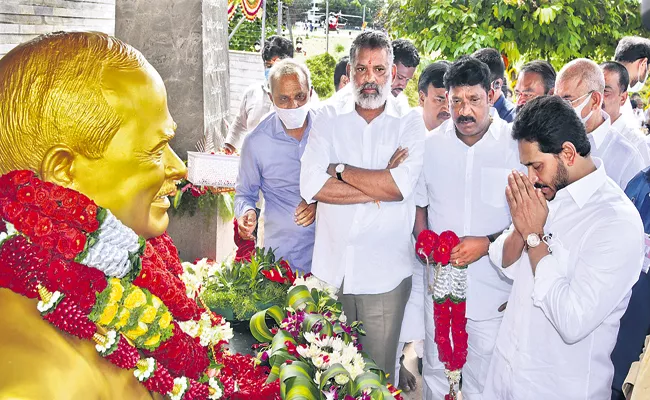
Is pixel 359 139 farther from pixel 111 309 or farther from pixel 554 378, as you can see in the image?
pixel 111 309

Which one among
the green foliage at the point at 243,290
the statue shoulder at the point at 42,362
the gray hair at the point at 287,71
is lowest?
the green foliage at the point at 243,290

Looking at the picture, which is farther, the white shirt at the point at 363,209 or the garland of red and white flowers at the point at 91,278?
the white shirt at the point at 363,209

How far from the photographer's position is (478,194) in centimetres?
420

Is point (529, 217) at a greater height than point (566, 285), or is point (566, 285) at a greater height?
point (529, 217)

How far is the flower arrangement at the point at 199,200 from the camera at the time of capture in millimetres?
6156

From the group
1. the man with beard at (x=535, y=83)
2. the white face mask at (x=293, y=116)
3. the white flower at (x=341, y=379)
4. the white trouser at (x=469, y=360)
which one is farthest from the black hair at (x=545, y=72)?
the white flower at (x=341, y=379)

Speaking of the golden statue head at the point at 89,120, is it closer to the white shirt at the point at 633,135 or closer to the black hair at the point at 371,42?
the black hair at the point at 371,42

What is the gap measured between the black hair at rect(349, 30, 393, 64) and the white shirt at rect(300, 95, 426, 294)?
0.36m

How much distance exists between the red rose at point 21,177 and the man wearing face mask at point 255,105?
182 inches

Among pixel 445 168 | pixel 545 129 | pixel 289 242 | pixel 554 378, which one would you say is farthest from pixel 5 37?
pixel 554 378

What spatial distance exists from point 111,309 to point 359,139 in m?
2.71

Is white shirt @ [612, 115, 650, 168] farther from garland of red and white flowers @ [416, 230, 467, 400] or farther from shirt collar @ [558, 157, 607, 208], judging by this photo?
shirt collar @ [558, 157, 607, 208]

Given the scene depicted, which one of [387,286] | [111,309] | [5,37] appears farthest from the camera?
[5,37]

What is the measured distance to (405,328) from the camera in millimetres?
4633
